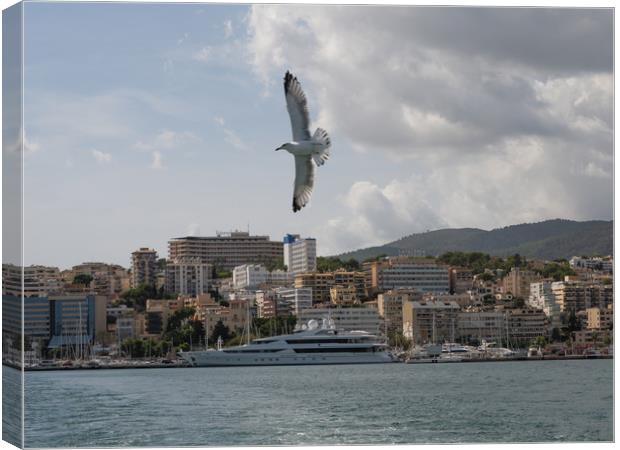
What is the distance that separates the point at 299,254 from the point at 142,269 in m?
4.93

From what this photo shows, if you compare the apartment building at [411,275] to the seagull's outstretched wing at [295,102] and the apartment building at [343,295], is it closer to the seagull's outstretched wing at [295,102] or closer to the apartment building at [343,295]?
the apartment building at [343,295]

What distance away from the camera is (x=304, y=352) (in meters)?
31.9

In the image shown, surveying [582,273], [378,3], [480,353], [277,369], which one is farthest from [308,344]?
[378,3]

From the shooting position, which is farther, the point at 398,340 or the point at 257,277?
the point at 257,277

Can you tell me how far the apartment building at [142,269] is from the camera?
144 ft

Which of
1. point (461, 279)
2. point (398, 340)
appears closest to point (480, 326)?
point (398, 340)

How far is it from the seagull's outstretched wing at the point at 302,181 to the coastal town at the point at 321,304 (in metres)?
15.5

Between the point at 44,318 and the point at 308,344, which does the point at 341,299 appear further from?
the point at 44,318

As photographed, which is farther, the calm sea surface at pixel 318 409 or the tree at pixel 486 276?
the tree at pixel 486 276

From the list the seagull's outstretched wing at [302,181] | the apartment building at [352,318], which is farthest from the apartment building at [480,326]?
the seagull's outstretched wing at [302,181]

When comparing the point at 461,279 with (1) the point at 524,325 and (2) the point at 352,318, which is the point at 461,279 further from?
(2) the point at 352,318

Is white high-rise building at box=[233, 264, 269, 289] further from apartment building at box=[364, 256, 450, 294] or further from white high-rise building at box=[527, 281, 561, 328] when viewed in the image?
white high-rise building at box=[527, 281, 561, 328]

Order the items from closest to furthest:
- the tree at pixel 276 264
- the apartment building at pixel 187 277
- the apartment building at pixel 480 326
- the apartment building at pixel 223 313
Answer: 1. the apartment building at pixel 480 326
2. the apartment building at pixel 223 313
3. the apartment building at pixel 187 277
4. the tree at pixel 276 264

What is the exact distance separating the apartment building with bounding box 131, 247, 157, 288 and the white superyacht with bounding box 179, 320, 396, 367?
10.6m
